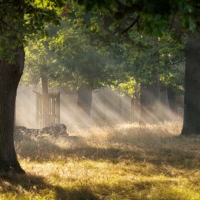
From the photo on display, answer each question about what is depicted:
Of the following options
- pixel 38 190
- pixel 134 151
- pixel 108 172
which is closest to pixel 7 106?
pixel 38 190

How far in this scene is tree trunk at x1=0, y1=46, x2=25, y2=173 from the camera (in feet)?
30.7

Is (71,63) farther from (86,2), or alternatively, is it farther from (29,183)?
(86,2)

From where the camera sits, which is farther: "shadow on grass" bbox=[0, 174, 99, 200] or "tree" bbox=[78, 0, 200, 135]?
→ "shadow on grass" bbox=[0, 174, 99, 200]

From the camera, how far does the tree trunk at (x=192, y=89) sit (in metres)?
17.1

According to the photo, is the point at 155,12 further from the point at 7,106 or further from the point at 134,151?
the point at 134,151

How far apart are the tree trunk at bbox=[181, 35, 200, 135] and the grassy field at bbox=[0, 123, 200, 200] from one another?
5.89ft

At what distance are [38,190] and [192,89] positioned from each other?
11241 mm

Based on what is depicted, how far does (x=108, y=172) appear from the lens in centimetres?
939

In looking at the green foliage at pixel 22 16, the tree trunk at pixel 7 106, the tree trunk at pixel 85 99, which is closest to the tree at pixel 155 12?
the green foliage at pixel 22 16

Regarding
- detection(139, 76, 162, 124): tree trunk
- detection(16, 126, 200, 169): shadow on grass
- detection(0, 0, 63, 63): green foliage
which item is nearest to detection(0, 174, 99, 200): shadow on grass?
detection(0, 0, 63, 63): green foliage

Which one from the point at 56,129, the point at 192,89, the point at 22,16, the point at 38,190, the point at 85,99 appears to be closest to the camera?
the point at 22,16

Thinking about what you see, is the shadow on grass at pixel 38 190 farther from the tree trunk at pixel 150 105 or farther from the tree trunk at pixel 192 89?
the tree trunk at pixel 150 105

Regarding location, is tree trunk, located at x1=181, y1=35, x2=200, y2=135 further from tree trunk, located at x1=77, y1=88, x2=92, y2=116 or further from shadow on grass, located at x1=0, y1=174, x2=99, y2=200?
tree trunk, located at x1=77, y1=88, x2=92, y2=116

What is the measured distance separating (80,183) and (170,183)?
72.1 inches
